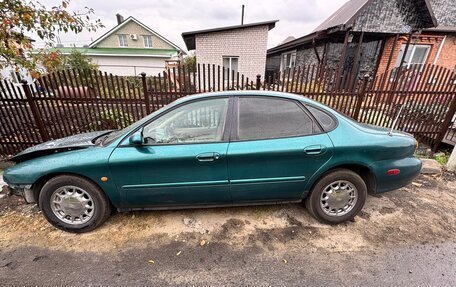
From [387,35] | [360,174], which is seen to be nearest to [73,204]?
[360,174]

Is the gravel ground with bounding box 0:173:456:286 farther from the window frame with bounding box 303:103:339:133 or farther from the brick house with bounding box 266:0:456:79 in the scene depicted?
the brick house with bounding box 266:0:456:79

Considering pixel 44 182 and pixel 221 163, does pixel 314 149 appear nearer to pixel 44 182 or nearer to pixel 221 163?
pixel 221 163

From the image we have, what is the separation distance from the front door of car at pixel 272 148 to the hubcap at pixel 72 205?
164 cm

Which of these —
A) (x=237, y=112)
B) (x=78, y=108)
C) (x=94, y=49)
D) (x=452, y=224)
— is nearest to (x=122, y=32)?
(x=94, y=49)

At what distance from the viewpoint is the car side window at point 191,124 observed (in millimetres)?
2373

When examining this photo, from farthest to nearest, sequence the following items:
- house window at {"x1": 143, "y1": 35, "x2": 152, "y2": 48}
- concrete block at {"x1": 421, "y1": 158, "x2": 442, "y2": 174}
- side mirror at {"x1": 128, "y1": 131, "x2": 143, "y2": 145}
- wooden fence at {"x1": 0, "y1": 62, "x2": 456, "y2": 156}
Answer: house window at {"x1": 143, "y1": 35, "x2": 152, "y2": 48}
wooden fence at {"x1": 0, "y1": 62, "x2": 456, "y2": 156}
concrete block at {"x1": 421, "y1": 158, "x2": 442, "y2": 174}
side mirror at {"x1": 128, "y1": 131, "x2": 143, "y2": 145}

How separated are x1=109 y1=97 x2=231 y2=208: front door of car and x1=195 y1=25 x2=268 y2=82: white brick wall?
961 cm

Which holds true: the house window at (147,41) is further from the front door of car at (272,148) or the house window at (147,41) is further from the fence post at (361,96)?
the front door of car at (272,148)

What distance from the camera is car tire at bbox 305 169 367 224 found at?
251cm

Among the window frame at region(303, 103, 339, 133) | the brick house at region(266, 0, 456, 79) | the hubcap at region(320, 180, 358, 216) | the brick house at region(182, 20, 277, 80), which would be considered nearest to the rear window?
the window frame at region(303, 103, 339, 133)

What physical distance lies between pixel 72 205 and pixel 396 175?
370 cm

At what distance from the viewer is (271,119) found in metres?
2.44

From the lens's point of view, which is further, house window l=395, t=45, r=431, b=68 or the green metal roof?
the green metal roof

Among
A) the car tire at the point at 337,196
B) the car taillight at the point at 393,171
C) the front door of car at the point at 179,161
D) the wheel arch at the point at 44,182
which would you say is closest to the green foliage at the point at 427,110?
the car taillight at the point at 393,171
